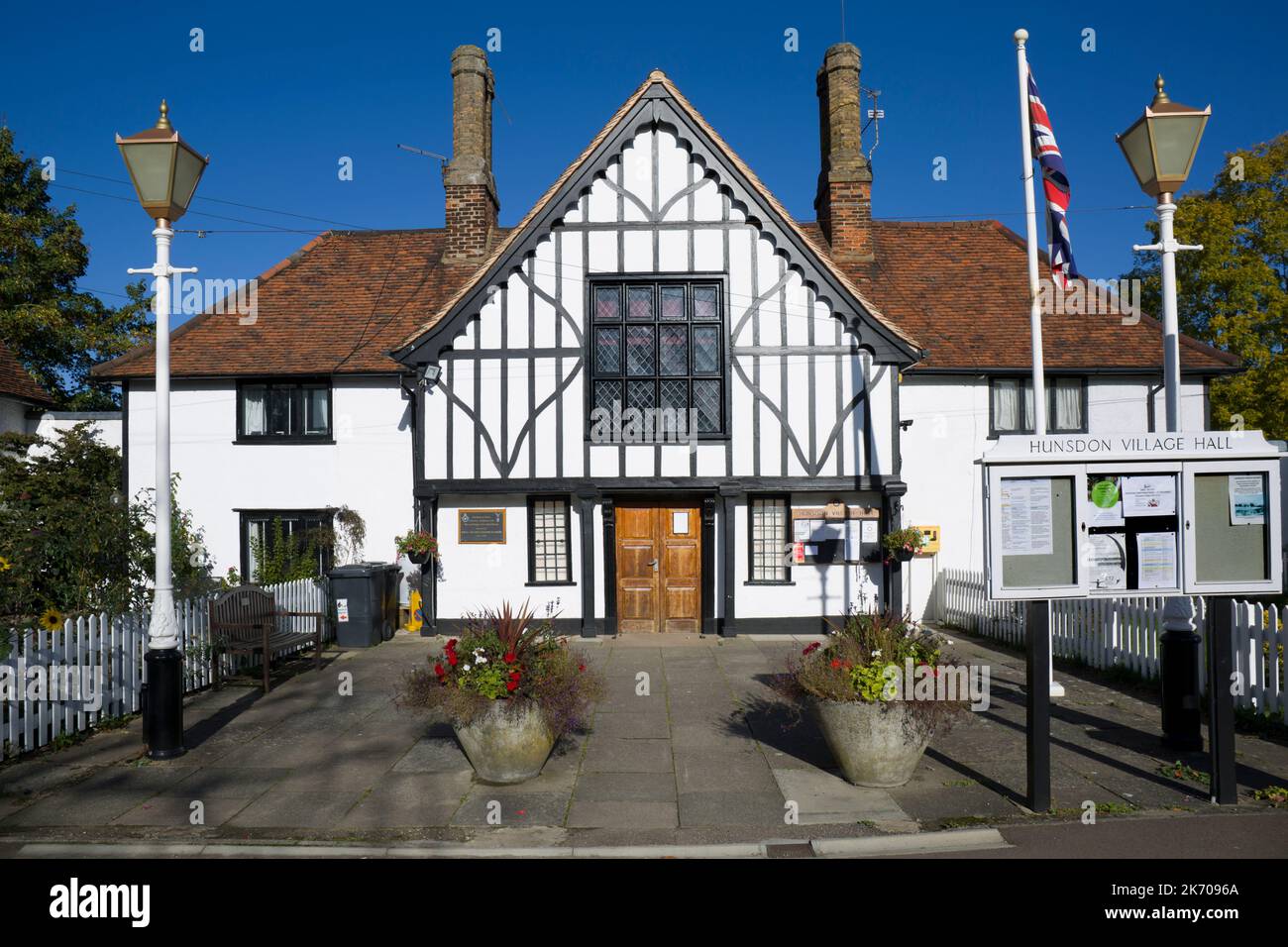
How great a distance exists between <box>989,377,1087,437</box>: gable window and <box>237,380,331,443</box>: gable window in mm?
13148

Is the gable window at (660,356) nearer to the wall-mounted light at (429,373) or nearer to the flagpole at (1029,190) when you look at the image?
the wall-mounted light at (429,373)

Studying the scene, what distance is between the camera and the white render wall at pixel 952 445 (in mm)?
16062

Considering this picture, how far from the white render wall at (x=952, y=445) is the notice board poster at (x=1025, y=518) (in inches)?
374

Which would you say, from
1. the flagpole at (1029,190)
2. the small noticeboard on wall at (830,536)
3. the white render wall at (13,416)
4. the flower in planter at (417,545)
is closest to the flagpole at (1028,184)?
the flagpole at (1029,190)

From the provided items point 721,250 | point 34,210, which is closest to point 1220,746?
point 721,250

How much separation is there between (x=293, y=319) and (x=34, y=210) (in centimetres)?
1945

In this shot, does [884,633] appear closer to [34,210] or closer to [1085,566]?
[1085,566]

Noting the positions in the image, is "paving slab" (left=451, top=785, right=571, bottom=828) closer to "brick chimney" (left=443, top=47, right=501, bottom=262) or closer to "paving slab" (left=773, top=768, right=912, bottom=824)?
"paving slab" (left=773, top=768, right=912, bottom=824)

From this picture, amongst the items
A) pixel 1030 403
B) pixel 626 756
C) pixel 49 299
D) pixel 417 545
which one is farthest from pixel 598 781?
pixel 49 299

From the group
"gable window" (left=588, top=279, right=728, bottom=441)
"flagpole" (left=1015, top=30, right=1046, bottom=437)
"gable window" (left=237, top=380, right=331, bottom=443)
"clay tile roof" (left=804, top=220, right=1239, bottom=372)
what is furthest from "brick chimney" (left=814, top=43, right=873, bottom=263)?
"gable window" (left=237, top=380, right=331, bottom=443)

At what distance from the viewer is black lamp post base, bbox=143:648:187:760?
7.83 m

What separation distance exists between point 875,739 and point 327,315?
48.3 feet

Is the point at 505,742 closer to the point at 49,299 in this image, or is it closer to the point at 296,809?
the point at 296,809

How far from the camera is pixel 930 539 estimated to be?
1580cm
